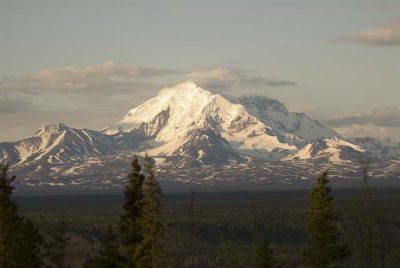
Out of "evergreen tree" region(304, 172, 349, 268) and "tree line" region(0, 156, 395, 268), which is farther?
"evergreen tree" region(304, 172, 349, 268)

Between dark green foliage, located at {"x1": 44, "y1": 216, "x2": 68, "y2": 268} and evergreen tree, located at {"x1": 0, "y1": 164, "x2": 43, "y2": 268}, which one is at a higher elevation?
evergreen tree, located at {"x1": 0, "y1": 164, "x2": 43, "y2": 268}

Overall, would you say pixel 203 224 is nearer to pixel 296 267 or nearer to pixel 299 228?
pixel 299 228

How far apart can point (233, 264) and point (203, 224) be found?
184 feet

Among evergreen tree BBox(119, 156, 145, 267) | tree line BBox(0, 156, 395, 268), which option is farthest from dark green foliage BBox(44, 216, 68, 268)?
evergreen tree BBox(119, 156, 145, 267)

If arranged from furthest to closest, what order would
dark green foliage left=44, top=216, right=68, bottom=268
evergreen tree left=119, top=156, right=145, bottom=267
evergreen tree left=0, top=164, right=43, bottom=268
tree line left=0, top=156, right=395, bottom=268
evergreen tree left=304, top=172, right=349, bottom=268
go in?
dark green foliage left=44, top=216, right=68, bottom=268, evergreen tree left=304, top=172, right=349, bottom=268, evergreen tree left=0, top=164, right=43, bottom=268, evergreen tree left=119, top=156, right=145, bottom=267, tree line left=0, top=156, right=395, bottom=268

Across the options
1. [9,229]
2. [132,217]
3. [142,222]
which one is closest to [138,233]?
[132,217]

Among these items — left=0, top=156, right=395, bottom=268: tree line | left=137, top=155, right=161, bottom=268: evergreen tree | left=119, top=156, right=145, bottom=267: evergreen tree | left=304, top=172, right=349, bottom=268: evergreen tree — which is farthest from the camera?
left=304, top=172, right=349, bottom=268: evergreen tree

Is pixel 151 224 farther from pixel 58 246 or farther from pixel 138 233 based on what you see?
pixel 58 246

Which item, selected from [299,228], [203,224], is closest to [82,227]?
[203,224]

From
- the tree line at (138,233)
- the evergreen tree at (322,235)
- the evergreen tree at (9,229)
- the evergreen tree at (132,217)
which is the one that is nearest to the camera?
the tree line at (138,233)

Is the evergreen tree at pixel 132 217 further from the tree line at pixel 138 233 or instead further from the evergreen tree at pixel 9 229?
the evergreen tree at pixel 9 229

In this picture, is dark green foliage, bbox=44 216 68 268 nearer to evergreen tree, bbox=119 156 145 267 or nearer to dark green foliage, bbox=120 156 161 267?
evergreen tree, bbox=119 156 145 267

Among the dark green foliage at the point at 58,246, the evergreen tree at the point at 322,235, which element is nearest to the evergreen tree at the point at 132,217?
the evergreen tree at the point at 322,235

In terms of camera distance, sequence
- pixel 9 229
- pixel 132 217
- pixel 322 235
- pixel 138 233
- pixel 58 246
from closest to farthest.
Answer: pixel 138 233, pixel 132 217, pixel 9 229, pixel 322 235, pixel 58 246
